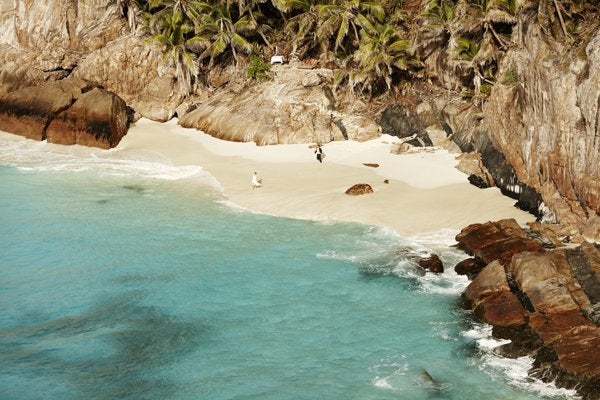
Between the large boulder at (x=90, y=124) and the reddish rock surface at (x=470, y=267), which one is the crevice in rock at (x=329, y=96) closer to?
the large boulder at (x=90, y=124)

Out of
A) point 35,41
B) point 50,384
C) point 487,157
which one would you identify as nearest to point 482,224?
→ point 487,157

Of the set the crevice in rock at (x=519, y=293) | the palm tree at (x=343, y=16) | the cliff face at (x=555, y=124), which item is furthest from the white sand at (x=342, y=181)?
the palm tree at (x=343, y=16)

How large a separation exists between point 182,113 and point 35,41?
1806 cm

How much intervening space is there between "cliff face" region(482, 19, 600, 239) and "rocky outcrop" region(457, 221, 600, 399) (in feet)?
14.5

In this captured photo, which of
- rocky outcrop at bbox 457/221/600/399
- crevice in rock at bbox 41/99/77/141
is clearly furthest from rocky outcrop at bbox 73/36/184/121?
rocky outcrop at bbox 457/221/600/399

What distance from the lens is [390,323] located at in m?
23.7

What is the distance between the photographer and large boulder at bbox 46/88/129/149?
5222 centimetres

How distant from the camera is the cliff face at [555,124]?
2828 centimetres

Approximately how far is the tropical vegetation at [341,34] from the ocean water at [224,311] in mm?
20052

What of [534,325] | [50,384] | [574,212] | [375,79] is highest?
[375,79]

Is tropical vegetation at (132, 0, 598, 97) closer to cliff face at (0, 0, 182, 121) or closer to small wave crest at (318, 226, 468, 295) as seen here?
cliff face at (0, 0, 182, 121)

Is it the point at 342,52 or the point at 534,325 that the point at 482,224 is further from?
the point at 342,52

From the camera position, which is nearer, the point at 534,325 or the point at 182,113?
the point at 534,325

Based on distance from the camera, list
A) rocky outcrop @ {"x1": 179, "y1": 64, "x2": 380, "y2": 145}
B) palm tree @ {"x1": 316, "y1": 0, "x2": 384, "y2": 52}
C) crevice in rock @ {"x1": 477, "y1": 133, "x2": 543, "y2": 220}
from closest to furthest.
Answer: crevice in rock @ {"x1": 477, "y1": 133, "x2": 543, "y2": 220}
rocky outcrop @ {"x1": 179, "y1": 64, "x2": 380, "y2": 145}
palm tree @ {"x1": 316, "y1": 0, "x2": 384, "y2": 52}
